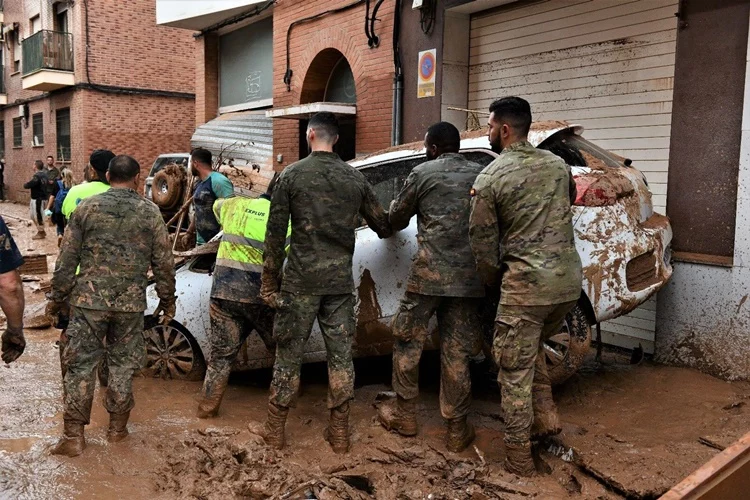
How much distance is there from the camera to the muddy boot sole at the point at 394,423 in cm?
439

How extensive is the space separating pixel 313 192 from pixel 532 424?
1.92 metres

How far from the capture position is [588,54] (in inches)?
279

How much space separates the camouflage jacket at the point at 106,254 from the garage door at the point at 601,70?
440 centimetres

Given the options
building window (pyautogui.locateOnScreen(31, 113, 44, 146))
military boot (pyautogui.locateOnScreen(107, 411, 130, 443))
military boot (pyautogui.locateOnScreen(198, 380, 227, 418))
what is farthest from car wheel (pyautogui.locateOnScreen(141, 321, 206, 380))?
building window (pyautogui.locateOnScreen(31, 113, 44, 146))

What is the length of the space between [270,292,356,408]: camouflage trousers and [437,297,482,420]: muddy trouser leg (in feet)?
2.01

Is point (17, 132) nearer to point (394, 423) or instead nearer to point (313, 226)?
point (313, 226)

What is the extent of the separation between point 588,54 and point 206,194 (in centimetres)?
423

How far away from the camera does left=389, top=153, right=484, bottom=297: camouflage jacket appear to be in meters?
4.12

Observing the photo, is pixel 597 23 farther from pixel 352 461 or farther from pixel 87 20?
pixel 87 20

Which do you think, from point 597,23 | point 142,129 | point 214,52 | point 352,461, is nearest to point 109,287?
point 352,461

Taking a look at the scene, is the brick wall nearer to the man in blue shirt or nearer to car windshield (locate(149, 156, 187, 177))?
car windshield (locate(149, 156, 187, 177))

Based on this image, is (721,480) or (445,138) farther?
(445,138)

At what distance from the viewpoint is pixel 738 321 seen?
5273 millimetres

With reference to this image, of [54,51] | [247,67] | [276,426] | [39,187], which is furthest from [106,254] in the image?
[54,51]
